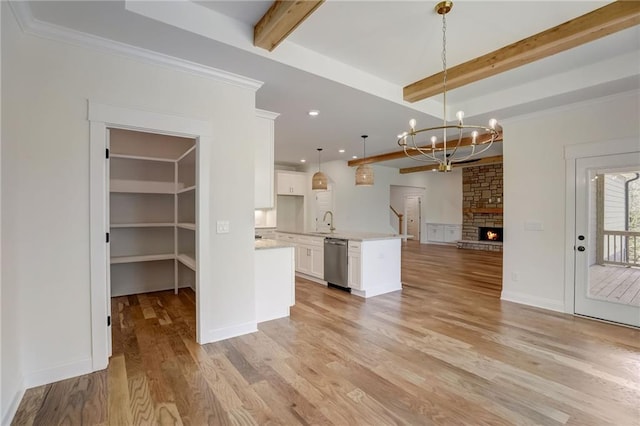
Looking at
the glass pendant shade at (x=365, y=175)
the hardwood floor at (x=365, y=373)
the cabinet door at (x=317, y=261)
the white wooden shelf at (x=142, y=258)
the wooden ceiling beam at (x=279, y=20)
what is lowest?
the hardwood floor at (x=365, y=373)

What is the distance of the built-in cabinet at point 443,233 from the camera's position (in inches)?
436

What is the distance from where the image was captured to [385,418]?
6.37ft

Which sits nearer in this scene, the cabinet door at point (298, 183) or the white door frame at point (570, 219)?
the white door frame at point (570, 219)

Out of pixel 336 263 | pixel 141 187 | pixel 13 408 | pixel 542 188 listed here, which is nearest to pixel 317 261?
pixel 336 263

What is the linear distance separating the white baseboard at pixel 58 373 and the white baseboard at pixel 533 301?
195 inches

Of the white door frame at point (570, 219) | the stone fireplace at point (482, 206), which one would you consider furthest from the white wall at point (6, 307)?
the stone fireplace at point (482, 206)

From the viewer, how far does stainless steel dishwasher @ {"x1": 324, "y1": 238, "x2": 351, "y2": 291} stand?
4902 mm

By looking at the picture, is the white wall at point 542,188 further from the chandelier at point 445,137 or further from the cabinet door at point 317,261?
the cabinet door at point 317,261

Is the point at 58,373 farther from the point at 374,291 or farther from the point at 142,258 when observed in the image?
the point at 374,291

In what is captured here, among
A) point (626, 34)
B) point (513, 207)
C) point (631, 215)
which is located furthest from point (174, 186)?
point (631, 215)

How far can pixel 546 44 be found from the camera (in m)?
2.68

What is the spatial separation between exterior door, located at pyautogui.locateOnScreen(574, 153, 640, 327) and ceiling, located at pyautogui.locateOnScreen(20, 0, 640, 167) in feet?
2.93

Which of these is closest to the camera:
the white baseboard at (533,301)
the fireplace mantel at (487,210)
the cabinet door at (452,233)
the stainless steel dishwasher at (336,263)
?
the white baseboard at (533,301)

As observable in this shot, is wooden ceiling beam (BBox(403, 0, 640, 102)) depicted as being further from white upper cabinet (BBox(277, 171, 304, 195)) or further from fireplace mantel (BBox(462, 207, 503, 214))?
fireplace mantel (BBox(462, 207, 503, 214))
